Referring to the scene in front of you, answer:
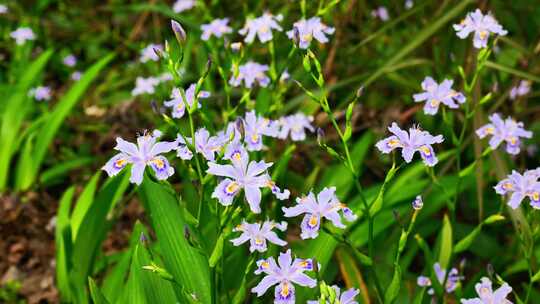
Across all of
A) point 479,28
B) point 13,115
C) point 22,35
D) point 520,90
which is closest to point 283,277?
point 479,28

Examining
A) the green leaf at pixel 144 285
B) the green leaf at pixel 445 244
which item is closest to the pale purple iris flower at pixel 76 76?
the green leaf at pixel 144 285

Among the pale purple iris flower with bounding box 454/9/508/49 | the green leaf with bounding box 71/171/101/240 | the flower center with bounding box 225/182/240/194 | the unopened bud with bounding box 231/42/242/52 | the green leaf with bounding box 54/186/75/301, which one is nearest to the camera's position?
the flower center with bounding box 225/182/240/194

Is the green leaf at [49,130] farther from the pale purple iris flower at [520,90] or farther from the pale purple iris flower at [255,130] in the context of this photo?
the pale purple iris flower at [520,90]

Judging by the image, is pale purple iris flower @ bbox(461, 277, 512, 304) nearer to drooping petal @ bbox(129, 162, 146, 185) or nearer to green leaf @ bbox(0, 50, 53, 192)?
drooping petal @ bbox(129, 162, 146, 185)

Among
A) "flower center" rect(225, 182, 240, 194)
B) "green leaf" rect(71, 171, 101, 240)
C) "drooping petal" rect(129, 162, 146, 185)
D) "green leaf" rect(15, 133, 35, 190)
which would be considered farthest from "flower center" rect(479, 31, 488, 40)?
"green leaf" rect(15, 133, 35, 190)

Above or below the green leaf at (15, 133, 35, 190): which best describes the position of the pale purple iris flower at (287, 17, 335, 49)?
below

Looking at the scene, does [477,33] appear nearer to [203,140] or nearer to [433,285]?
[433,285]
